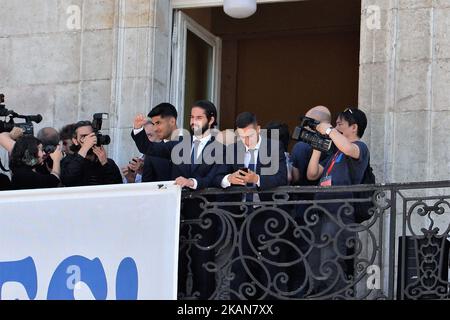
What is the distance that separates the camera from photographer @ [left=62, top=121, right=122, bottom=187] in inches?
383

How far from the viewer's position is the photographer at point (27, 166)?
9.77 metres

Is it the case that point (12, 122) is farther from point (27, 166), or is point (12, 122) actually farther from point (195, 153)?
point (195, 153)

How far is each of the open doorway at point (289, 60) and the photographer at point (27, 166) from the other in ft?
14.4

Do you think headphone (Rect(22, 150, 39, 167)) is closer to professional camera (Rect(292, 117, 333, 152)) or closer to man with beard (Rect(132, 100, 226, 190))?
man with beard (Rect(132, 100, 226, 190))

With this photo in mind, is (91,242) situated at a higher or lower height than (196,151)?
lower

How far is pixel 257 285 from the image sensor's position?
9.02m

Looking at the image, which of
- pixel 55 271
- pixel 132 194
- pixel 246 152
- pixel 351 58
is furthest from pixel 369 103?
pixel 351 58

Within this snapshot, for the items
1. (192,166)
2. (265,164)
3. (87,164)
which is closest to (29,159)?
(87,164)

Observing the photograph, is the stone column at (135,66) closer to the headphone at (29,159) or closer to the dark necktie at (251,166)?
the headphone at (29,159)

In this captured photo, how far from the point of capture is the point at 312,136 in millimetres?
9156

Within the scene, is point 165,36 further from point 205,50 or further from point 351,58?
point 351,58

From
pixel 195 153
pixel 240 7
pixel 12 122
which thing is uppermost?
pixel 240 7

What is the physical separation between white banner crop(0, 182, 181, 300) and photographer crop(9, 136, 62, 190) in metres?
0.26

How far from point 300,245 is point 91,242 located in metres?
1.54
